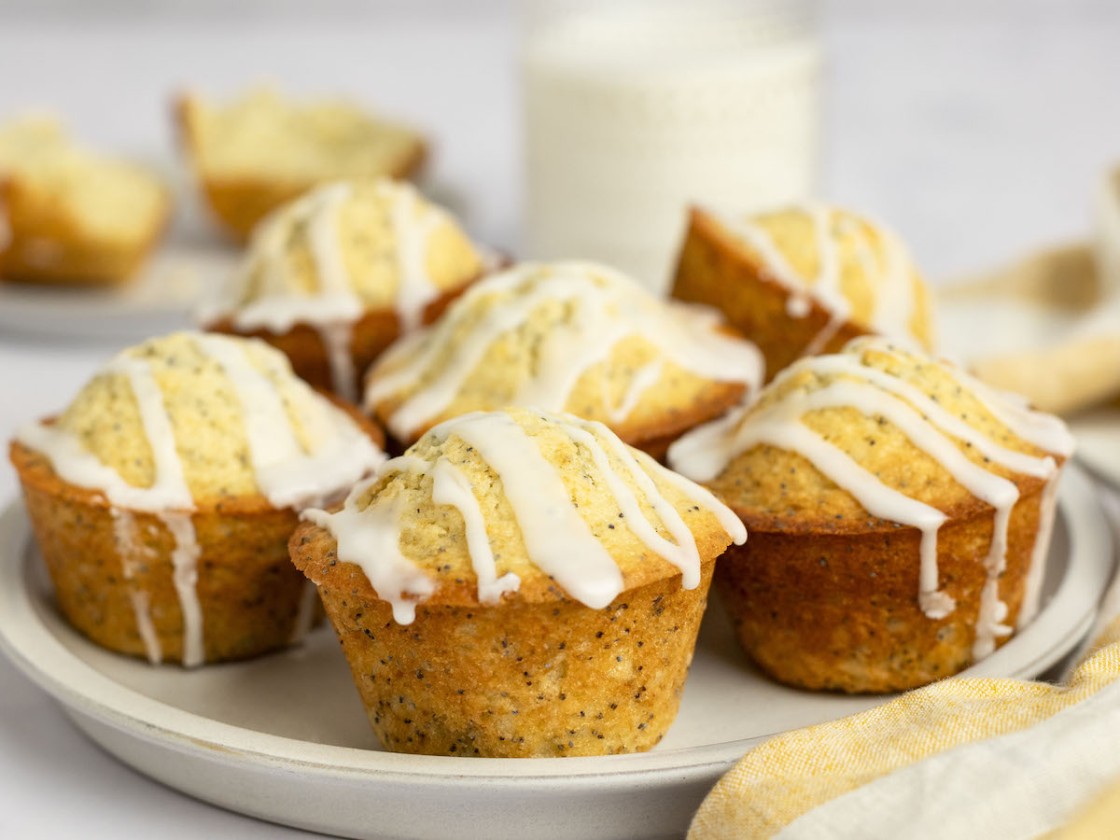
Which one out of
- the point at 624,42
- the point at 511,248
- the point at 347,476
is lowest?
the point at 511,248

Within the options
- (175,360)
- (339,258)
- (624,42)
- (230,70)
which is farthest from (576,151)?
(230,70)

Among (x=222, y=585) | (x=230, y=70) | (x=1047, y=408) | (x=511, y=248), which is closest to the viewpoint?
(x=222, y=585)

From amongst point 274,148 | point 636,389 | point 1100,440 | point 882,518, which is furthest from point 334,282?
point 274,148

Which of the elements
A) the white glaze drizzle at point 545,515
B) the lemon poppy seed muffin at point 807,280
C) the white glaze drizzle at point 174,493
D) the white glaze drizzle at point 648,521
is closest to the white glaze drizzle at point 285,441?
the white glaze drizzle at point 174,493

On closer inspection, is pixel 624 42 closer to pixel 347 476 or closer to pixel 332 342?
pixel 332 342

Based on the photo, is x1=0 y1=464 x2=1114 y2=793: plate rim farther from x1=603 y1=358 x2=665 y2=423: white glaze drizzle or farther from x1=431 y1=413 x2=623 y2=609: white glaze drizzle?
x1=603 y1=358 x2=665 y2=423: white glaze drizzle

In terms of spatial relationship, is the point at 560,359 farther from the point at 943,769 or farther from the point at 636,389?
the point at 943,769

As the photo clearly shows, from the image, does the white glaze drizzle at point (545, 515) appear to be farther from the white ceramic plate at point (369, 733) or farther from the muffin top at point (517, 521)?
the white ceramic plate at point (369, 733)
